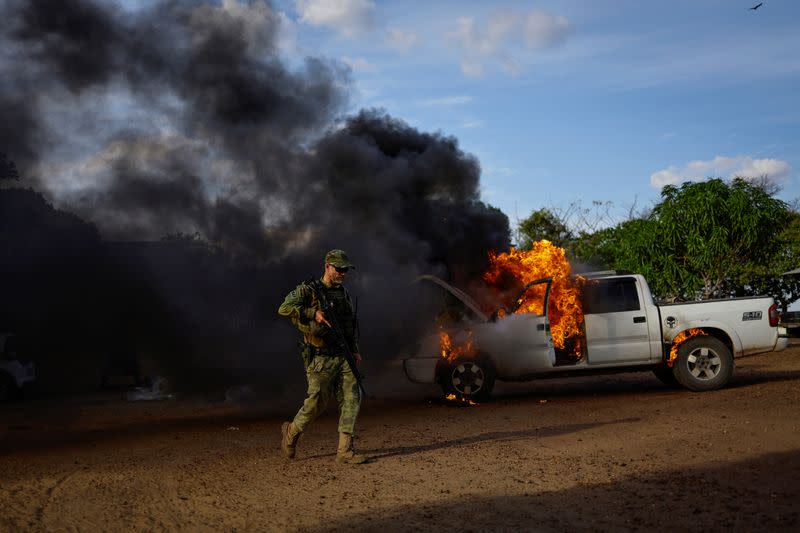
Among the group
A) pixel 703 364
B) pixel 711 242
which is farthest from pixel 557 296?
pixel 711 242

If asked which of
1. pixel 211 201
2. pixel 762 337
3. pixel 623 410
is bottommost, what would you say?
pixel 623 410

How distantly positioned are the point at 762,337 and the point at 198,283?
10391mm

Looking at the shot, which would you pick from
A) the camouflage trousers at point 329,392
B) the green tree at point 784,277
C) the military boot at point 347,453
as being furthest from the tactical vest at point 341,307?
the green tree at point 784,277

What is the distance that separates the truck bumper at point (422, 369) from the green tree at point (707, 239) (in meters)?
14.0

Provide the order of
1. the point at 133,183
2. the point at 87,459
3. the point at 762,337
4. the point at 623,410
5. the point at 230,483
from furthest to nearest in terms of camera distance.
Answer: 1. the point at 133,183
2. the point at 762,337
3. the point at 623,410
4. the point at 87,459
5. the point at 230,483

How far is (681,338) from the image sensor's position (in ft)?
38.8

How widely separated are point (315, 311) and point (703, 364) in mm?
7100

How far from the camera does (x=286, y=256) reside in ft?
51.3

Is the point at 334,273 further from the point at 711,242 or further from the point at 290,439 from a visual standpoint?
the point at 711,242

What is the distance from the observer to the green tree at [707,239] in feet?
74.1

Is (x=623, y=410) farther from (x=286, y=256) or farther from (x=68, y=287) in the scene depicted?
(x=68, y=287)

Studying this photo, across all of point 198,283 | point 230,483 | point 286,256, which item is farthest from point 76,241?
point 230,483

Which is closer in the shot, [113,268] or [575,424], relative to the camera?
[575,424]

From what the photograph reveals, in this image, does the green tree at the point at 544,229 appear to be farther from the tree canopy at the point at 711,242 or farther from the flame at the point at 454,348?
the flame at the point at 454,348
